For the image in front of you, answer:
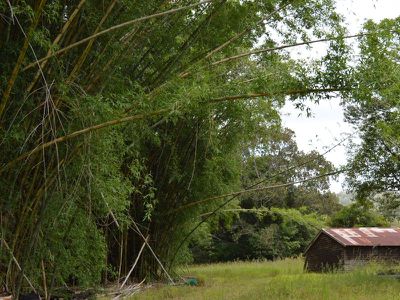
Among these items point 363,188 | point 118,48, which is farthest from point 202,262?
point 118,48

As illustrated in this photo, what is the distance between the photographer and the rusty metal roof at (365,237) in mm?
13943

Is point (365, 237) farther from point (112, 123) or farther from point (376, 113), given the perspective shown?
point (112, 123)

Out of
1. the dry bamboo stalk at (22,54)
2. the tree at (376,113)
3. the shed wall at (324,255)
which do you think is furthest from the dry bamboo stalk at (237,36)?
the shed wall at (324,255)

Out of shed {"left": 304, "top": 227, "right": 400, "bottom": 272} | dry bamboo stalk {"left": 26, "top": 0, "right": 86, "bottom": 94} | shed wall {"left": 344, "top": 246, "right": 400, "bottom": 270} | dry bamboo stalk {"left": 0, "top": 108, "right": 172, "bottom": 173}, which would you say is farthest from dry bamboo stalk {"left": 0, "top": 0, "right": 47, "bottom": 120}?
shed wall {"left": 344, "top": 246, "right": 400, "bottom": 270}

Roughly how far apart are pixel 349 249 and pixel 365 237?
895 millimetres

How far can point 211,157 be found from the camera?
879cm

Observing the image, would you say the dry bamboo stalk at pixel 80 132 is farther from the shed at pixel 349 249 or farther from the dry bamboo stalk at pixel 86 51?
the shed at pixel 349 249

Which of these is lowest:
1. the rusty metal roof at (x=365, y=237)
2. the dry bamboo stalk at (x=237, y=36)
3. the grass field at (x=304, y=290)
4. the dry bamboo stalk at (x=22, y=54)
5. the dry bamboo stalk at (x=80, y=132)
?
the grass field at (x=304, y=290)

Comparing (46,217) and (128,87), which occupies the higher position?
(128,87)

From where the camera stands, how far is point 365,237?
14.5 m

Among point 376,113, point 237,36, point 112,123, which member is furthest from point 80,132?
point 376,113

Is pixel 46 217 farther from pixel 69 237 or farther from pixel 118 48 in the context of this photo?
pixel 118 48

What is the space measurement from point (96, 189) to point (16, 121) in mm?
893

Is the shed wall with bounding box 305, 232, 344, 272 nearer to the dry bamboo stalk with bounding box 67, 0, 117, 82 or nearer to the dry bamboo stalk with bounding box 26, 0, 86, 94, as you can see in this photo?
the dry bamboo stalk with bounding box 67, 0, 117, 82
